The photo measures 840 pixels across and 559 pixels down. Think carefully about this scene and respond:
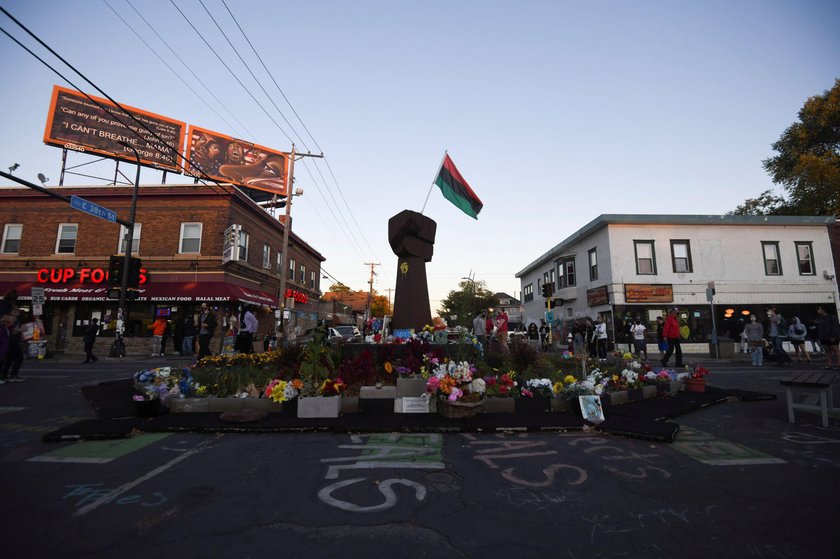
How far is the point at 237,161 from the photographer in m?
30.5

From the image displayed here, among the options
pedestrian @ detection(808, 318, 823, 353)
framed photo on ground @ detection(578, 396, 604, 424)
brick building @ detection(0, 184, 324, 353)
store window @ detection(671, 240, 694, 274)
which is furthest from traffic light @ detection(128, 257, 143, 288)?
pedestrian @ detection(808, 318, 823, 353)

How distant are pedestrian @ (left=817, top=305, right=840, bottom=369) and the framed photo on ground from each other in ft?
40.9

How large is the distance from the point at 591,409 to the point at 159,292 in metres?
22.0

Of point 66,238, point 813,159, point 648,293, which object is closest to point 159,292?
point 66,238

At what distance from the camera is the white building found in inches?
914

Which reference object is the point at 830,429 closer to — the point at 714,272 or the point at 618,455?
the point at 618,455

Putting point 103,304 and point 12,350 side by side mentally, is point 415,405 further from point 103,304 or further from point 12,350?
point 103,304

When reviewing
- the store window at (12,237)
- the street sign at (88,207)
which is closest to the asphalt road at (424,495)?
the street sign at (88,207)

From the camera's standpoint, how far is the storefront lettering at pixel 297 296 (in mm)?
Result: 30156

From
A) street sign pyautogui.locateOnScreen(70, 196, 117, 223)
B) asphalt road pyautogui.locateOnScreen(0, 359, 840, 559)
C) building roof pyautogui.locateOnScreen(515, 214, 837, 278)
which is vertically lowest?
asphalt road pyautogui.locateOnScreen(0, 359, 840, 559)

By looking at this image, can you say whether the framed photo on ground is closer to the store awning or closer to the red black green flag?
the red black green flag

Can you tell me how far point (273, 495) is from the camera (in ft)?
11.9

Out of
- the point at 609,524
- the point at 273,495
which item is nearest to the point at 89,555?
the point at 273,495

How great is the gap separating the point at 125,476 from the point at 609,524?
15.4 ft
